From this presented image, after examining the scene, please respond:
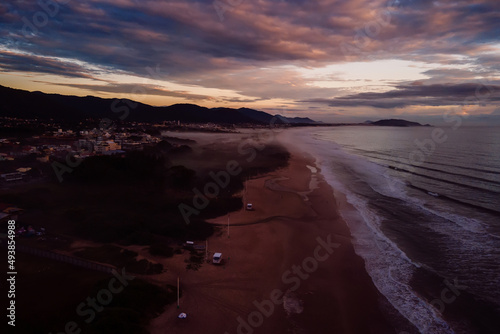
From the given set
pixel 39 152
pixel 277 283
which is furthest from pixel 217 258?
pixel 39 152

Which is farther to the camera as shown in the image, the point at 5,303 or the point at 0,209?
the point at 0,209

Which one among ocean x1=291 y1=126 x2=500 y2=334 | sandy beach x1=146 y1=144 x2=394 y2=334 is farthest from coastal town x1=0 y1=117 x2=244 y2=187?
ocean x1=291 y1=126 x2=500 y2=334

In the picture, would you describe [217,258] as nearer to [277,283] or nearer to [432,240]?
[277,283]

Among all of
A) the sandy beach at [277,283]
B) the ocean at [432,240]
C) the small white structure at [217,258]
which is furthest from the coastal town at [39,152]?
the ocean at [432,240]

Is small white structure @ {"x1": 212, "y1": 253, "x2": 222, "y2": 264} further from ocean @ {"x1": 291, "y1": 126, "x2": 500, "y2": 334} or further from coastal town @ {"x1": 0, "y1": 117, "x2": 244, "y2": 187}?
coastal town @ {"x1": 0, "y1": 117, "x2": 244, "y2": 187}

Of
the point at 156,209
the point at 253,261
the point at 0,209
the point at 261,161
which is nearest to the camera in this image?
the point at 253,261

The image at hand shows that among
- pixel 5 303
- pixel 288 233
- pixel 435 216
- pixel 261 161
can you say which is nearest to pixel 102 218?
pixel 5 303

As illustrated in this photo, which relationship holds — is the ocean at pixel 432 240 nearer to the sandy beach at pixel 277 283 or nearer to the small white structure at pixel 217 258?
the sandy beach at pixel 277 283

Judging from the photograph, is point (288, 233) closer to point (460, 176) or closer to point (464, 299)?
point (464, 299)
